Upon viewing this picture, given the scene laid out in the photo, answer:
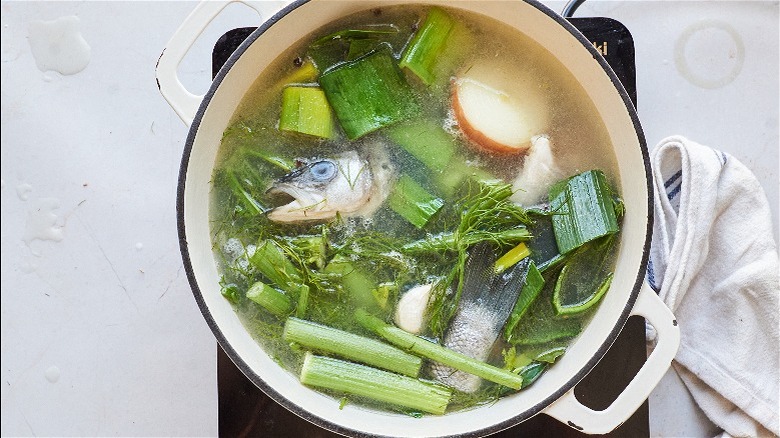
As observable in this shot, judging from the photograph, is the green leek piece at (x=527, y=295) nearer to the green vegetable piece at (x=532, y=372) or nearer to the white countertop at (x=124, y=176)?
the green vegetable piece at (x=532, y=372)

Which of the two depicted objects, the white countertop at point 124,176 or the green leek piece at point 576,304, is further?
the white countertop at point 124,176

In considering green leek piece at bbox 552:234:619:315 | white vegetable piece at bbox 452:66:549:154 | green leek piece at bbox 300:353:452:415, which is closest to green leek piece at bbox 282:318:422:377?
green leek piece at bbox 300:353:452:415

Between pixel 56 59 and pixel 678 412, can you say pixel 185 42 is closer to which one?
pixel 56 59

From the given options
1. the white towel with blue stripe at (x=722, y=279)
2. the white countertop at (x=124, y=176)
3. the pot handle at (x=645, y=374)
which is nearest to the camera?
the pot handle at (x=645, y=374)

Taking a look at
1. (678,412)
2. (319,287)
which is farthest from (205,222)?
(678,412)

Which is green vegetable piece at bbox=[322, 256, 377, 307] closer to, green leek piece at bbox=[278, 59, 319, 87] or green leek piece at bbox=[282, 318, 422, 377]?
green leek piece at bbox=[282, 318, 422, 377]

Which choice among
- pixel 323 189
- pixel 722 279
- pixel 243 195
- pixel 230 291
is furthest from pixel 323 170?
pixel 722 279

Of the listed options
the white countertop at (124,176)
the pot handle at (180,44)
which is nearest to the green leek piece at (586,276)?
the white countertop at (124,176)
